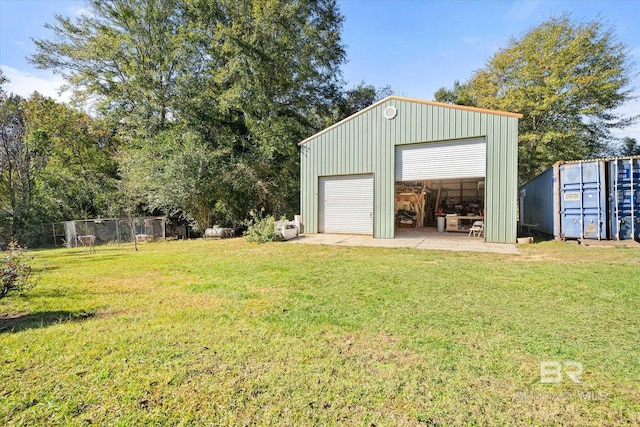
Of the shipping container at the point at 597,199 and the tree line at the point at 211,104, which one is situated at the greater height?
the tree line at the point at 211,104

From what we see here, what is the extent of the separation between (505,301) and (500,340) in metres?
1.30

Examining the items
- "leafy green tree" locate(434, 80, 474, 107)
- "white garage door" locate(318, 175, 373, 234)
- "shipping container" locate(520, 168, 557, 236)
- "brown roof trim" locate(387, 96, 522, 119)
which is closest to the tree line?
"leafy green tree" locate(434, 80, 474, 107)

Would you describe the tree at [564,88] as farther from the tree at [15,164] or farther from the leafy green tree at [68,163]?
the tree at [15,164]

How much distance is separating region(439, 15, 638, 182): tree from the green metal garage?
9325 mm

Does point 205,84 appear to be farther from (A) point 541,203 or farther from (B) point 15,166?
(A) point 541,203

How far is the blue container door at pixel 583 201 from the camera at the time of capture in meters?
8.12

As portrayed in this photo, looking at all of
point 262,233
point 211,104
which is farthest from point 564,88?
point 211,104

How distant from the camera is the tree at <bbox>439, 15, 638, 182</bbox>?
1602 cm

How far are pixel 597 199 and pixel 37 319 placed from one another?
1223 centimetres

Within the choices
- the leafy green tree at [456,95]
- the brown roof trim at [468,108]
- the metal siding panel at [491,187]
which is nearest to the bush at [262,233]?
the brown roof trim at [468,108]

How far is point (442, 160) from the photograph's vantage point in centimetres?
1005

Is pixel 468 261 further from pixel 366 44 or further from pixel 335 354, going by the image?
pixel 366 44

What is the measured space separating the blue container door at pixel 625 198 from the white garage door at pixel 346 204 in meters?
6.90

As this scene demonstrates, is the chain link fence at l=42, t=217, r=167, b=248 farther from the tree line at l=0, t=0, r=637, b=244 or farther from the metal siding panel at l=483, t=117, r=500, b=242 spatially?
the metal siding panel at l=483, t=117, r=500, b=242
